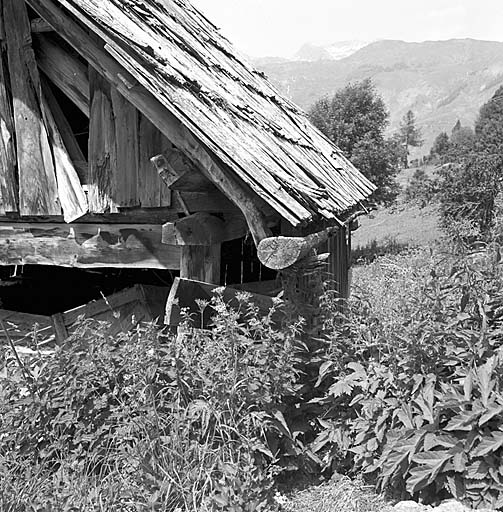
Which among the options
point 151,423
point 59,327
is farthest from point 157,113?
point 59,327

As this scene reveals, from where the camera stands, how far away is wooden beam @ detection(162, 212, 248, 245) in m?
4.58

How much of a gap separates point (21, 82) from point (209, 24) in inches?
189

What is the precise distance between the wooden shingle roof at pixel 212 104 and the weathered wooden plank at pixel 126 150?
1.79ft

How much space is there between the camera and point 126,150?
193 inches

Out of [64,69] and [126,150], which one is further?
→ [64,69]

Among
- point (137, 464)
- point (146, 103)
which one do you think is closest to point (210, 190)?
point (146, 103)

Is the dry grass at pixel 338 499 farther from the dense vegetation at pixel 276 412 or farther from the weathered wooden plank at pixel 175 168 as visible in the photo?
the weathered wooden plank at pixel 175 168

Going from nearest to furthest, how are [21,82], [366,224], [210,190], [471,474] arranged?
[471,474] → [210,190] → [21,82] → [366,224]

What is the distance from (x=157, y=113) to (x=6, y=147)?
171 centimetres

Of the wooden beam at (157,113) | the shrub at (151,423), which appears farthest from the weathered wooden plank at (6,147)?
the shrub at (151,423)

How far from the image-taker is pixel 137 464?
356cm

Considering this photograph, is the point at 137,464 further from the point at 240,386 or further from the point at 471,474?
the point at 471,474

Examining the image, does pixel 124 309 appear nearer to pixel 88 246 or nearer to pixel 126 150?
pixel 88 246

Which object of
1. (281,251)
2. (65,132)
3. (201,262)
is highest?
(65,132)
